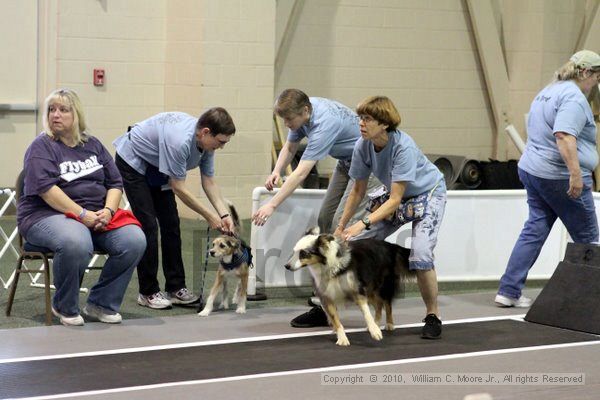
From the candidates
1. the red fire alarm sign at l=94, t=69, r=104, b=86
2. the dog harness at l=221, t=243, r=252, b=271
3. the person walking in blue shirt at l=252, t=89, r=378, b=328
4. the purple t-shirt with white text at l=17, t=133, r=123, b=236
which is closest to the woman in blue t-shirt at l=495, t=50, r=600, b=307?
the person walking in blue shirt at l=252, t=89, r=378, b=328

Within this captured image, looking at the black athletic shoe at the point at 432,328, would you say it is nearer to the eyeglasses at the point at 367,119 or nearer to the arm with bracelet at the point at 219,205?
the eyeglasses at the point at 367,119

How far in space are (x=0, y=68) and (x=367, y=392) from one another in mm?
5764

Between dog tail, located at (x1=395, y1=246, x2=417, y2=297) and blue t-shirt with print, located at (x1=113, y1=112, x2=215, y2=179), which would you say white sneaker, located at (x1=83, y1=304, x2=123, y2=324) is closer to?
blue t-shirt with print, located at (x1=113, y1=112, x2=215, y2=179)

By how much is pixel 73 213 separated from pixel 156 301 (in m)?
0.89

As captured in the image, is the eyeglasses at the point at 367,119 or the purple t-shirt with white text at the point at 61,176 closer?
the eyeglasses at the point at 367,119

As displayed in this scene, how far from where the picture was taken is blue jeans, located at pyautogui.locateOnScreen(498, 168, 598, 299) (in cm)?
597

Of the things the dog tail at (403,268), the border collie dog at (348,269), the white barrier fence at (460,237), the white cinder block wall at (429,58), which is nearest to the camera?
the border collie dog at (348,269)

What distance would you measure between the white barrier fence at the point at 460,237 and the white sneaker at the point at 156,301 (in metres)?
0.64

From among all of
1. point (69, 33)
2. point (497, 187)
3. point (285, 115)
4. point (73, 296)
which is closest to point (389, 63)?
point (497, 187)

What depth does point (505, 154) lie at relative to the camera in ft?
38.4

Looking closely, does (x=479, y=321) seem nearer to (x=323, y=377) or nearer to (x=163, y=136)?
(x=323, y=377)

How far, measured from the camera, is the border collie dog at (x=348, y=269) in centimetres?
511

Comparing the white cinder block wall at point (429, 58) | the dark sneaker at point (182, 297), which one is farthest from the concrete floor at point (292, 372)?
the white cinder block wall at point (429, 58)

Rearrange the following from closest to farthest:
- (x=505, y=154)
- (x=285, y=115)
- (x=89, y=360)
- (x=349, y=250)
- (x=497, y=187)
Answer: (x=89, y=360)
(x=349, y=250)
(x=285, y=115)
(x=497, y=187)
(x=505, y=154)
